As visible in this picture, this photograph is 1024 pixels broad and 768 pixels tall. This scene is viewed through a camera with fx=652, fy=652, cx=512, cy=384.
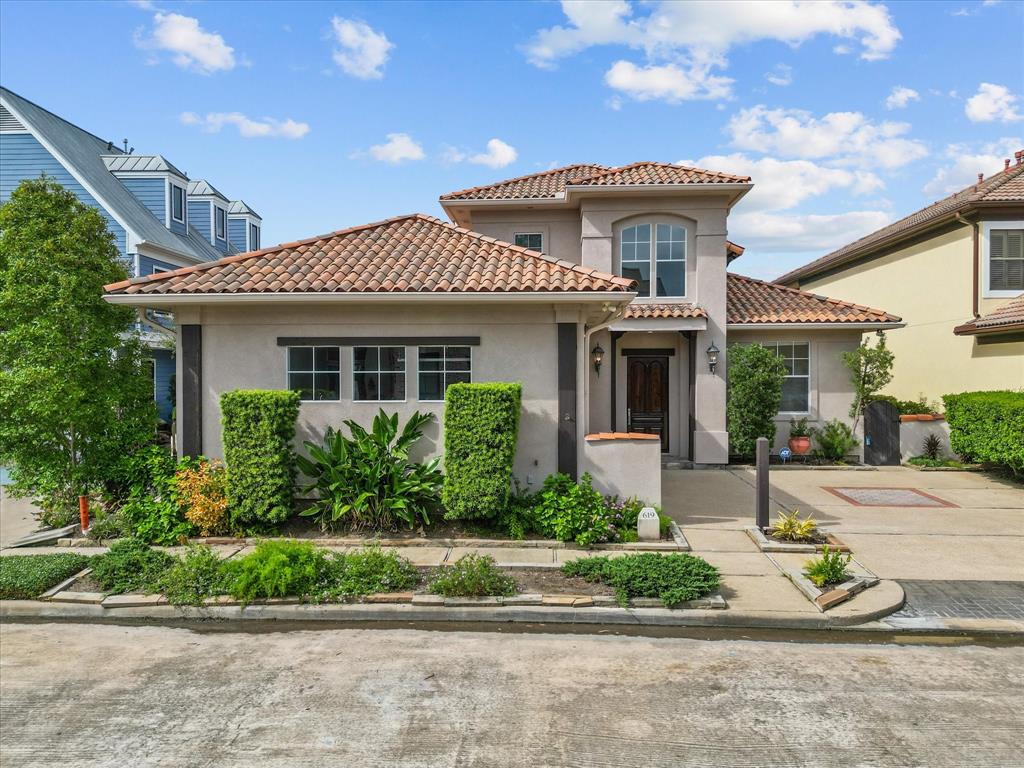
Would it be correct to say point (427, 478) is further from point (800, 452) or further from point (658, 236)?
point (800, 452)

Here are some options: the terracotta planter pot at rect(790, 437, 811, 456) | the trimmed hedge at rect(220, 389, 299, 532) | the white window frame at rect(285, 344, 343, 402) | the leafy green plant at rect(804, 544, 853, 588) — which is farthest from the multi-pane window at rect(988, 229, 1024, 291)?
the trimmed hedge at rect(220, 389, 299, 532)

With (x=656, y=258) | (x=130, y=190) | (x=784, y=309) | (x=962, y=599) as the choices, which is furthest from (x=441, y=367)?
(x=130, y=190)

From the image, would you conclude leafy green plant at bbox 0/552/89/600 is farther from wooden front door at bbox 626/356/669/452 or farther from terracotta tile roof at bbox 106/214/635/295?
wooden front door at bbox 626/356/669/452

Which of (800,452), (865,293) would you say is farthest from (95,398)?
(865,293)

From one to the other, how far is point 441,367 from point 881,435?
11.5m

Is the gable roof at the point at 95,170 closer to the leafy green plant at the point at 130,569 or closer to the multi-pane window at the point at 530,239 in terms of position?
the multi-pane window at the point at 530,239

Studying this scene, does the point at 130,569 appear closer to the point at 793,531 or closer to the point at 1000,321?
the point at 793,531

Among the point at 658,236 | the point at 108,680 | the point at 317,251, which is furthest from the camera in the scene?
the point at 658,236

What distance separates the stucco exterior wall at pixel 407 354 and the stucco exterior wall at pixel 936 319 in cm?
1137

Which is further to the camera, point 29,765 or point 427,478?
point 427,478

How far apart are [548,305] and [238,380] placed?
4.73 meters

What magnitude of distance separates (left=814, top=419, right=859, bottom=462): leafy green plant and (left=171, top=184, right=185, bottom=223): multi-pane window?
21074 mm

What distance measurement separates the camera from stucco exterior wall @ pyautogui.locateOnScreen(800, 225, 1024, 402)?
15.1 metres

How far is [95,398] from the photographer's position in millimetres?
9781
